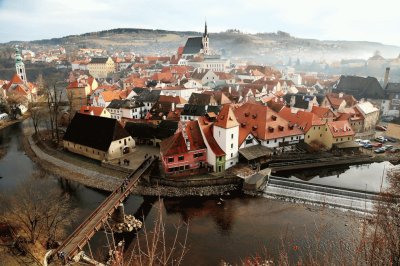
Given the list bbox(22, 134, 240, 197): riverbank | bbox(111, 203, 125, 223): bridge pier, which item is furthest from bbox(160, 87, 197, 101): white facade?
bbox(111, 203, 125, 223): bridge pier

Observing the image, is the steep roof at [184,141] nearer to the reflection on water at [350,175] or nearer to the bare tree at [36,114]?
the reflection on water at [350,175]

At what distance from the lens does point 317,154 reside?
41062 millimetres

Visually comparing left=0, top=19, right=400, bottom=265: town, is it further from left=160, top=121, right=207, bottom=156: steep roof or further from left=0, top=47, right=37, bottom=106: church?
left=0, top=47, right=37, bottom=106: church

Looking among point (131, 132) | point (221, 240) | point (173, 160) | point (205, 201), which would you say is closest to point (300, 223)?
point (221, 240)

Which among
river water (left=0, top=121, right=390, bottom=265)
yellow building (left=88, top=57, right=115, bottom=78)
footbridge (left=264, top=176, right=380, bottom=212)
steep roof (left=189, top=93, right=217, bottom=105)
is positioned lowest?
river water (left=0, top=121, right=390, bottom=265)

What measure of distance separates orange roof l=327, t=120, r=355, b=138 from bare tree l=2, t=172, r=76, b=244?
33.2 m

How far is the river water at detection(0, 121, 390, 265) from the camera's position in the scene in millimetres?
24719

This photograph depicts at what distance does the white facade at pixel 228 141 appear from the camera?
3541 centimetres

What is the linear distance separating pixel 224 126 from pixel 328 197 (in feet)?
41.3

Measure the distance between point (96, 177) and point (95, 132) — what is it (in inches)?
301

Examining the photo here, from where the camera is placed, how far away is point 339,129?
43719 mm

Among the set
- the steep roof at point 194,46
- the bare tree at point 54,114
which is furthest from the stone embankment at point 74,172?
the steep roof at point 194,46

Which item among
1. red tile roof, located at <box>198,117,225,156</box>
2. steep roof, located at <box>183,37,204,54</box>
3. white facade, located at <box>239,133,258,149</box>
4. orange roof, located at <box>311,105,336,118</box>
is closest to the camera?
red tile roof, located at <box>198,117,225,156</box>

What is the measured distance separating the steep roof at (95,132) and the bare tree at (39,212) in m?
7.66
